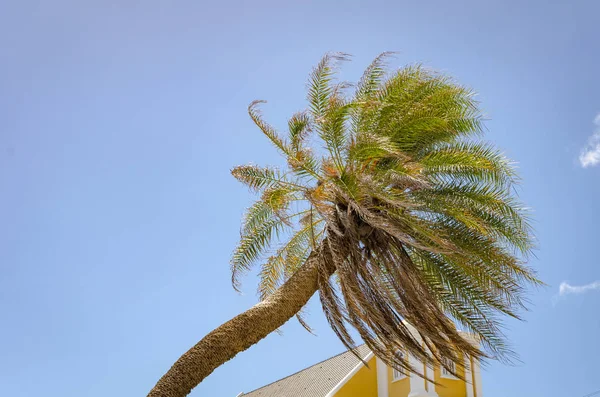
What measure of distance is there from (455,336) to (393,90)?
5461mm

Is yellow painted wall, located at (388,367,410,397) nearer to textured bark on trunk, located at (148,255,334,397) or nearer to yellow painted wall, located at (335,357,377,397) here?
yellow painted wall, located at (335,357,377,397)

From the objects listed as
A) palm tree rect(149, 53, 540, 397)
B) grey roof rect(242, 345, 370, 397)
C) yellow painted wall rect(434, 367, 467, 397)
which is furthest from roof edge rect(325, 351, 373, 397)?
palm tree rect(149, 53, 540, 397)

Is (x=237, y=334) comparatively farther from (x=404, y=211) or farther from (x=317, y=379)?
(x=317, y=379)

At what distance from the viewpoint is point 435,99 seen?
1523cm

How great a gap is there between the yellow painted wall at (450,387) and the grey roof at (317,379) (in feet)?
8.28

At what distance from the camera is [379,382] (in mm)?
22750

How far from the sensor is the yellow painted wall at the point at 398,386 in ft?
71.3

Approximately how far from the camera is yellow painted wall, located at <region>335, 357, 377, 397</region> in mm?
22141

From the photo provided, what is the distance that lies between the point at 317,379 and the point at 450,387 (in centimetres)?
477

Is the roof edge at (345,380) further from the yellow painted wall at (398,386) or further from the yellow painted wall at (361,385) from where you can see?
the yellow painted wall at (398,386)

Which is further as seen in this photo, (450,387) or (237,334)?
(450,387)

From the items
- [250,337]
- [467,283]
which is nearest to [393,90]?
[467,283]

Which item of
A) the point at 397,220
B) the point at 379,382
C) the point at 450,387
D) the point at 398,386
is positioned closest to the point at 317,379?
the point at 379,382

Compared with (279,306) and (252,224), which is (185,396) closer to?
(279,306)
